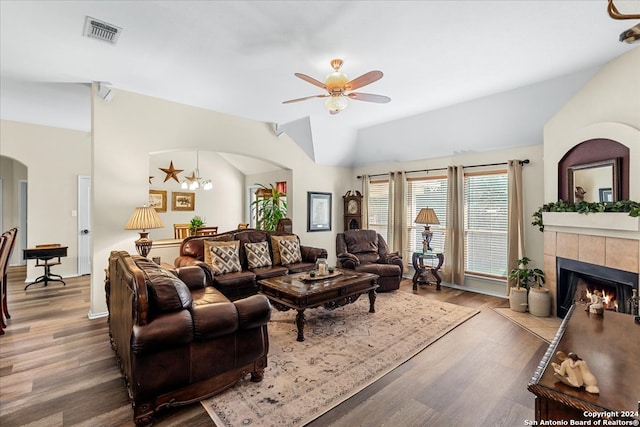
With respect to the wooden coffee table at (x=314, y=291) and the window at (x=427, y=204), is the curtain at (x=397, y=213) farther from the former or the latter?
the wooden coffee table at (x=314, y=291)

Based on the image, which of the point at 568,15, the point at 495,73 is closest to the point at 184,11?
the point at 568,15

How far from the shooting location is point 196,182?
6.90 meters

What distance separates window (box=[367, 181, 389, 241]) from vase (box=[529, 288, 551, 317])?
3.09m

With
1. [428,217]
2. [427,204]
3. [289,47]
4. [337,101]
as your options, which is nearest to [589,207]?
[428,217]

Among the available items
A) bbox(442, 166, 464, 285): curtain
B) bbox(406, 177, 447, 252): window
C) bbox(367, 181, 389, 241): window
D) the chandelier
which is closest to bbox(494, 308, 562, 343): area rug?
bbox(442, 166, 464, 285): curtain

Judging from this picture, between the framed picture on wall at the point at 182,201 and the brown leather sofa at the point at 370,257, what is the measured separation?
14.6 feet

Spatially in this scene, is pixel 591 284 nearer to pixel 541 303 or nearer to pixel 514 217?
pixel 541 303

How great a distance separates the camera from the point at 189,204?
313 inches

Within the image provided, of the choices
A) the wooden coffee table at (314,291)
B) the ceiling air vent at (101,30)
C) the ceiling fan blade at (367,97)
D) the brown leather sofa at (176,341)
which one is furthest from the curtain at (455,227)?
the ceiling air vent at (101,30)

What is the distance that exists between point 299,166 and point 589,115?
4557 mm

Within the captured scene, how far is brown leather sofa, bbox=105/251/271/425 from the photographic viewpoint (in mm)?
1962

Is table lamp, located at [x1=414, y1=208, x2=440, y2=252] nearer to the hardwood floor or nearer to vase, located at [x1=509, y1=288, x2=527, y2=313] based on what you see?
vase, located at [x1=509, y1=288, x2=527, y2=313]

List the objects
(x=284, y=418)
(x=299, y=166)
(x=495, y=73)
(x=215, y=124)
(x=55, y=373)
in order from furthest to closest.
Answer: (x=299, y=166), (x=215, y=124), (x=495, y=73), (x=55, y=373), (x=284, y=418)

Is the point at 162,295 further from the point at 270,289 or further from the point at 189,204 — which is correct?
the point at 189,204
